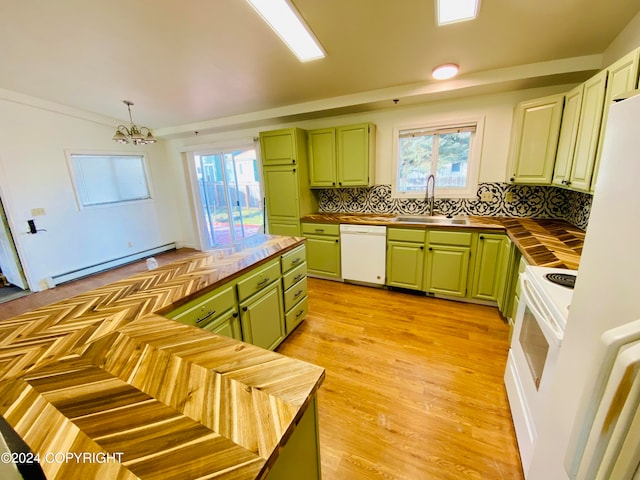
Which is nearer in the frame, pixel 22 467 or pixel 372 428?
pixel 22 467

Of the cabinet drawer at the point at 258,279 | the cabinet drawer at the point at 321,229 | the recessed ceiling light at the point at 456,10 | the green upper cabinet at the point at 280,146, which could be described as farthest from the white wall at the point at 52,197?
the recessed ceiling light at the point at 456,10

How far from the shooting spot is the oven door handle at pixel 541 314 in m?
1.04

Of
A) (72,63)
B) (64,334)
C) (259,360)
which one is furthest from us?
(72,63)

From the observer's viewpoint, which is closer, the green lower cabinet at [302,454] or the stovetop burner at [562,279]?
the green lower cabinet at [302,454]

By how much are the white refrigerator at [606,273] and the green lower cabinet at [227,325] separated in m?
1.57

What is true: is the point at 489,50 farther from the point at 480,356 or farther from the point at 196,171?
the point at 196,171

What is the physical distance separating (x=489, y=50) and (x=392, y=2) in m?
1.04

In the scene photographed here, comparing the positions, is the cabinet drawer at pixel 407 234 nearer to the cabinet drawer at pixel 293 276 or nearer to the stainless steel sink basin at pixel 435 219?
the stainless steel sink basin at pixel 435 219

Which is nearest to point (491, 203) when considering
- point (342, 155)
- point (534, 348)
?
point (342, 155)

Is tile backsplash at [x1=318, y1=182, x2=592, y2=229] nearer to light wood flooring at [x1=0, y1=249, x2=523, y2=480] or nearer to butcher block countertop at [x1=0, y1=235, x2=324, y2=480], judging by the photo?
light wood flooring at [x1=0, y1=249, x2=523, y2=480]

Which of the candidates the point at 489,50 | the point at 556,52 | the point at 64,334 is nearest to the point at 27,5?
the point at 64,334

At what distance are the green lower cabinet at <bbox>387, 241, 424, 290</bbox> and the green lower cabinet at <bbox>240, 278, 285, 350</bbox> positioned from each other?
1.59 meters

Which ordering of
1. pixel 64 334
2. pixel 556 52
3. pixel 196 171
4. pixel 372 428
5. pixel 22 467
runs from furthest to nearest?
pixel 196 171
pixel 556 52
pixel 372 428
pixel 64 334
pixel 22 467

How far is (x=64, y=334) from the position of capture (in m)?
1.08
